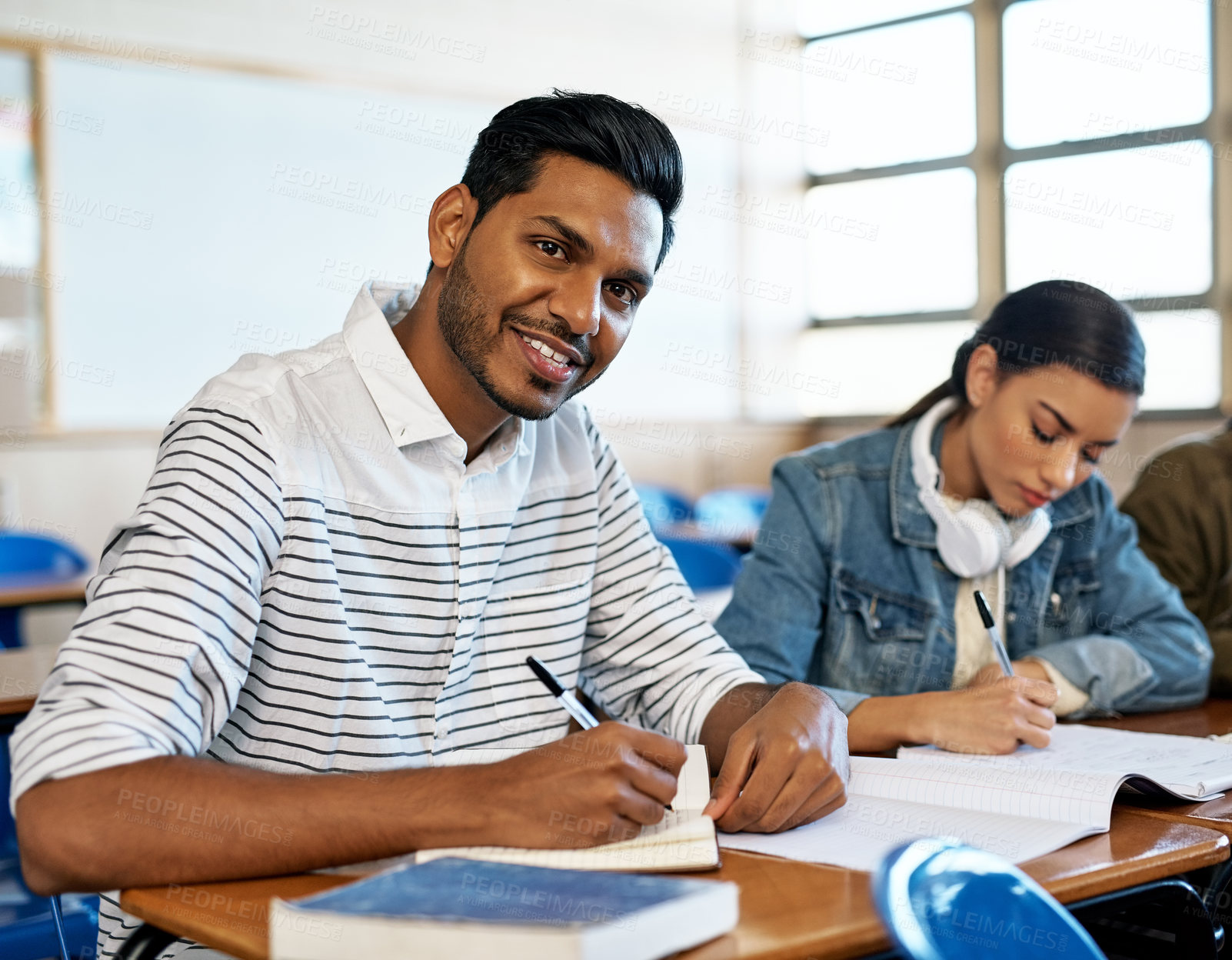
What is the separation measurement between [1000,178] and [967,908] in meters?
6.57

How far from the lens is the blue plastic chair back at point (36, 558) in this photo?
149 inches

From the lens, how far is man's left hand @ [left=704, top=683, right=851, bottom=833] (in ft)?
3.72

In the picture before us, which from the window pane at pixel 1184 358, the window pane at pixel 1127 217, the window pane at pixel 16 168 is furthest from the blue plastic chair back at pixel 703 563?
the window pane at pixel 1184 358

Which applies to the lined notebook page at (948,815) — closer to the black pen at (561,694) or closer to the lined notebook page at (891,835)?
the lined notebook page at (891,835)

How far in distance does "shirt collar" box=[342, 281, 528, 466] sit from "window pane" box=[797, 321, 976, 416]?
6.00m

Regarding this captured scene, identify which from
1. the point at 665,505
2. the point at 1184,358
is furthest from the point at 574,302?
the point at 1184,358

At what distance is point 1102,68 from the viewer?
6336 millimetres

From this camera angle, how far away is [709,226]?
7281mm

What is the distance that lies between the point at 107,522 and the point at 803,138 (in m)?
4.68

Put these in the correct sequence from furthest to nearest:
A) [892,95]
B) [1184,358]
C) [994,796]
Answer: [892,95] < [1184,358] < [994,796]

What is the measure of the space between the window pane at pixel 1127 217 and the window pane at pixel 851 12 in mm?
1127

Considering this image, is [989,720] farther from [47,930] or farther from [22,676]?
[22,676]

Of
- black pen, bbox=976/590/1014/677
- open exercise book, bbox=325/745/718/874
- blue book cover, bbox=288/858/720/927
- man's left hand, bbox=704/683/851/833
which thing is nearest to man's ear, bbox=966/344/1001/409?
black pen, bbox=976/590/1014/677

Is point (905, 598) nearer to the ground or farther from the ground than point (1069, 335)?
nearer to the ground
